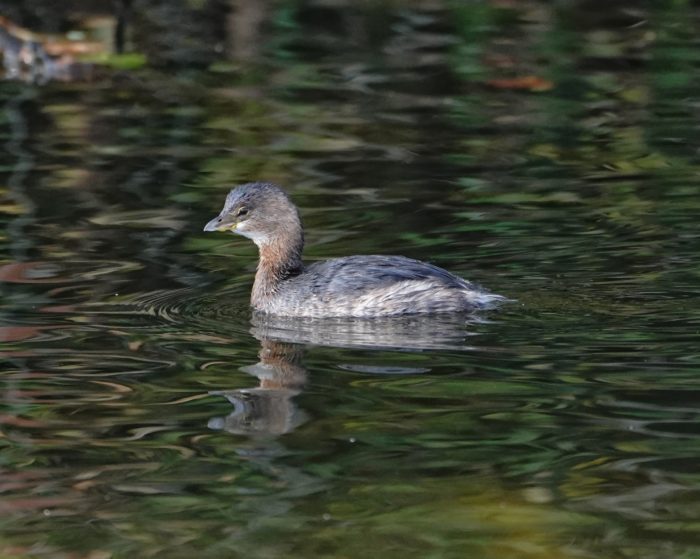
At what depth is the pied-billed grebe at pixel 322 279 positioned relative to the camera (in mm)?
8977

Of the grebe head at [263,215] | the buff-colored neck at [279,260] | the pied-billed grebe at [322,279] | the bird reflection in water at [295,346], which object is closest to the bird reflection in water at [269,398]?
the bird reflection in water at [295,346]

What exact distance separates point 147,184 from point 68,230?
1.44 meters

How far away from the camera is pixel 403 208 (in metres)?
11.3

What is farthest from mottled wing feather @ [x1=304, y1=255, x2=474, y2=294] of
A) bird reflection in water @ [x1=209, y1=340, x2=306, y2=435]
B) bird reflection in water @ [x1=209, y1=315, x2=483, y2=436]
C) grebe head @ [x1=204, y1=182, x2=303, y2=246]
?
bird reflection in water @ [x1=209, y1=340, x2=306, y2=435]

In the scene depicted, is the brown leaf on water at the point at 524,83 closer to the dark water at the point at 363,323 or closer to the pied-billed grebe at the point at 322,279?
the dark water at the point at 363,323

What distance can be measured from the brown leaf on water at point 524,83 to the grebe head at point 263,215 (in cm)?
593

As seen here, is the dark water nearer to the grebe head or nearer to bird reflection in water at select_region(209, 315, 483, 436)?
bird reflection in water at select_region(209, 315, 483, 436)

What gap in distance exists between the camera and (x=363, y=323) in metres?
8.98

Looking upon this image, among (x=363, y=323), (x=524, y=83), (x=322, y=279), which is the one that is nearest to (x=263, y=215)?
(x=322, y=279)

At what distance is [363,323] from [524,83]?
6831 mm

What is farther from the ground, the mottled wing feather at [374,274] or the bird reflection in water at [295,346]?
the mottled wing feather at [374,274]

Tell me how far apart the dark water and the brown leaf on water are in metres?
0.04

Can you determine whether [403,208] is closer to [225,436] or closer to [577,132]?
[577,132]

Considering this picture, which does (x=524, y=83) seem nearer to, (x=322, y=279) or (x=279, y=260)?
(x=279, y=260)
